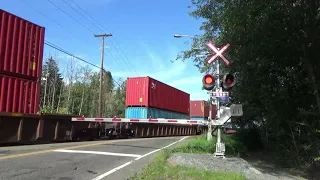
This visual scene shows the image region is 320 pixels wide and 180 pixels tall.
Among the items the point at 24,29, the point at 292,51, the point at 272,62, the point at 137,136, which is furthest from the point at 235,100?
the point at 24,29

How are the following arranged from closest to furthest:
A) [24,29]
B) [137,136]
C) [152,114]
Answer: [24,29] < [137,136] < [152,114]

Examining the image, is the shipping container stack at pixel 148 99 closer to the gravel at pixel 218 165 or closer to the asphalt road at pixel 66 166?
the asphalt road at pixel 66 166

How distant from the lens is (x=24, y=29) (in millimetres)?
15125

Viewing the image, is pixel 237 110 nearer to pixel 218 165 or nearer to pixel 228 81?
pixel 228 81

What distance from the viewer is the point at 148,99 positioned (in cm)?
2703

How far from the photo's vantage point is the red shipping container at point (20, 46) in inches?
550

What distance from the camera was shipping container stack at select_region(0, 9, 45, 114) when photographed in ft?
45.6

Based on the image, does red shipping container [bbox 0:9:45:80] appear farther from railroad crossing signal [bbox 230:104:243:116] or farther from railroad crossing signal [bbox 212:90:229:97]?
railroad crossing signal [bbox 230:104:243:116]

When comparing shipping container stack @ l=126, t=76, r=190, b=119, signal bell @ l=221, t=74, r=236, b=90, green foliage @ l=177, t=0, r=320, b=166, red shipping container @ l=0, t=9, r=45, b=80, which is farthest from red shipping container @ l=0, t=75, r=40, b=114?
shipping container stack @ l=126, t=76, r=190, b=119

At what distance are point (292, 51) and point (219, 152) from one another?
15.4ft

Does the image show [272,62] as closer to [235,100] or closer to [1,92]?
[235,100]

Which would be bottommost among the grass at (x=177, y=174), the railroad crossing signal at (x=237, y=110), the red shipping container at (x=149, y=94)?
the grass at (x=177, y=174)

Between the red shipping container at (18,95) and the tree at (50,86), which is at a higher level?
the tree at (50,86)

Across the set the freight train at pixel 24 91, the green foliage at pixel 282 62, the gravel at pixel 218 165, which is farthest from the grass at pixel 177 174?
the freight train at pixel 24 91
